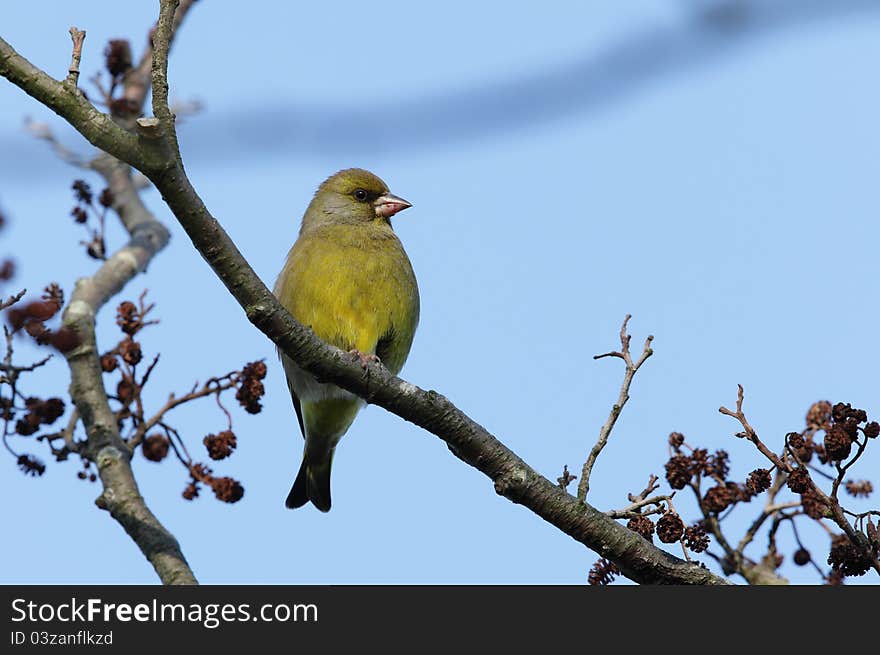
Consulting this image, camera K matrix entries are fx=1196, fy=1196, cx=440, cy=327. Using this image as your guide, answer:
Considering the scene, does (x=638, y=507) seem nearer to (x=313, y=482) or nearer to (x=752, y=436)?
(x=752, y=436)

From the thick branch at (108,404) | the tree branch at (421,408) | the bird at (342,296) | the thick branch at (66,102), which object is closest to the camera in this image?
the thick branch at (66,102)

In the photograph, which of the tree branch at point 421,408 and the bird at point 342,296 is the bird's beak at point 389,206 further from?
the tree branch at point 421,408

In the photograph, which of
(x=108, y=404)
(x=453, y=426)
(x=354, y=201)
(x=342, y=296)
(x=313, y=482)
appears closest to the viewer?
(x=453, y=426)

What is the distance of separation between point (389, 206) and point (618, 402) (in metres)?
3.23

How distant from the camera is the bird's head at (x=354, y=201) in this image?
6.97 meters

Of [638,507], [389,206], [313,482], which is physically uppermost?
[389,206]

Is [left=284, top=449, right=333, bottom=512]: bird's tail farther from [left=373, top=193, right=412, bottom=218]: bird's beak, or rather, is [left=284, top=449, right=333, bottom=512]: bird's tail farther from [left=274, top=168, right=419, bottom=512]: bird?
[left=373, top=193, right=412, bottom=218]: bird's beak

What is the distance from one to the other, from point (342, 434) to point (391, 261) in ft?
3.63

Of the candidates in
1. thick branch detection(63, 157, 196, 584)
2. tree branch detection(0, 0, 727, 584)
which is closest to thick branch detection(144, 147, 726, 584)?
tree branch detection(0, 0, 727, 584)

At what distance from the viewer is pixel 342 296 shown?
20.0 ft

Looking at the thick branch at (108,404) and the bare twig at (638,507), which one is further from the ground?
the thick branch at (108,404)

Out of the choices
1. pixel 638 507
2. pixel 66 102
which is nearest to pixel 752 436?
pixel 638 507

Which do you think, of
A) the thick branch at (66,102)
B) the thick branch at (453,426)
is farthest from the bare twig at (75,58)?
the thick branch at (453,426)
